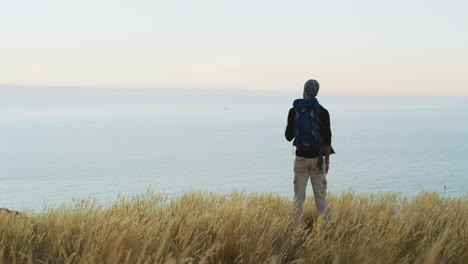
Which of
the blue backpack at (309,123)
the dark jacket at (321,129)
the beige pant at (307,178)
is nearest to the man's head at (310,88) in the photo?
the blue backpack at (309,123)

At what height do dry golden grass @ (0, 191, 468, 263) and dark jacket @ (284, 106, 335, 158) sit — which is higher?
dark jacket @ (284, 106, 335, 158)

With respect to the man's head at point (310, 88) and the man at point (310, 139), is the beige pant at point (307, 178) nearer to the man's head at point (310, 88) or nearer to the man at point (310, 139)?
the man at point (310, 139)

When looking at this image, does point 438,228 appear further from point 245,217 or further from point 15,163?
point 15,163

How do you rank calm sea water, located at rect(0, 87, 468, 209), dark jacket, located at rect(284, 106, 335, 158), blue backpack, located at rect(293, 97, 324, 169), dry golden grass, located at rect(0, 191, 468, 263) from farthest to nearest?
calm sea water, located at rect(0, 87, 468, 209), dark jacket, located at rect(284, 106, 335, 158), blue backpack, located at rect(293, 97, 324, 169), dry golden grass, located at rect(0, 191, 468, 263)

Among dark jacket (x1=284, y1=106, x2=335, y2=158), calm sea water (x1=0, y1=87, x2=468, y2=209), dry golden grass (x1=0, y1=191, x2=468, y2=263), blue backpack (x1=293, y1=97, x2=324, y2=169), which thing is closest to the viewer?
dry golden grass (x1=0, y1=191, x2=468, y2=263)

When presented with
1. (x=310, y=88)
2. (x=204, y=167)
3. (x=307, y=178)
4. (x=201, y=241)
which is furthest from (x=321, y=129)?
(x=204, y=167)

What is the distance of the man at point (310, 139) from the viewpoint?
814 cm

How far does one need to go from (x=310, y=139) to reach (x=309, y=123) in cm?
26

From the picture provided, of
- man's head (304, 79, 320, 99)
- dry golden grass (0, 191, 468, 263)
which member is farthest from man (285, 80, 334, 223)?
dry golden grass (0, 191, 468, 263)

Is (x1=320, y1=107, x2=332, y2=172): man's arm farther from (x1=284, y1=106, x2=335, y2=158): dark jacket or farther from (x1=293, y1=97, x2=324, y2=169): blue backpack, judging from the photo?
(x1=293, y1=97, x2=324, y2=169): blue backpack

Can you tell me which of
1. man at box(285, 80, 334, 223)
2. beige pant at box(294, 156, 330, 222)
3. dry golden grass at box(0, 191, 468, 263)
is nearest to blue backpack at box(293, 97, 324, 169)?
man at box(285, 80, 334, 223)

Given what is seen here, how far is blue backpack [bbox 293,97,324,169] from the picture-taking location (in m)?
8.13

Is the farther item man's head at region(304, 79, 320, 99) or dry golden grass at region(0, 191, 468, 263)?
man's head at region(304, 79, 320, 99)

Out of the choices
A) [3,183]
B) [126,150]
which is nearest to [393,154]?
[126,150]
